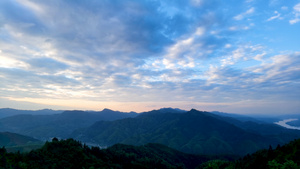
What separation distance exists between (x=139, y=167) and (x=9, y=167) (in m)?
110

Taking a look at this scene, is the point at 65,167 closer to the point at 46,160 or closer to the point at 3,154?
the point at 46,160

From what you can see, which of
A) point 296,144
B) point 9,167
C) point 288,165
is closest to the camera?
point 288,165

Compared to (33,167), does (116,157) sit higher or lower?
lower

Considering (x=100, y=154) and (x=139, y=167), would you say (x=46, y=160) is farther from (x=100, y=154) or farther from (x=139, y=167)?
(x=139, y=167)

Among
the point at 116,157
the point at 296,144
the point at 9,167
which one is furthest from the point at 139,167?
the point at 296,144

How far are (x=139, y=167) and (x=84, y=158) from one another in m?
58.4

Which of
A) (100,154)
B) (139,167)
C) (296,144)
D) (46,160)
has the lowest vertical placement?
(139,167)

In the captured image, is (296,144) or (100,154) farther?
(100,154)

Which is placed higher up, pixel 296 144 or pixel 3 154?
pixel 296 144

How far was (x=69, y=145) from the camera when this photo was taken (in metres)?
165

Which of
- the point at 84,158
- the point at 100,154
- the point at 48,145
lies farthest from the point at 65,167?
the point at 100,154

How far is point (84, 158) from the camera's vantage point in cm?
14288

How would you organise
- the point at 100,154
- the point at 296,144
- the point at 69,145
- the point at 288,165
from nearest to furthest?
1. the point at 288,165
2. the point at 296,144
3. the point at 69,145
4. the point at 100,154

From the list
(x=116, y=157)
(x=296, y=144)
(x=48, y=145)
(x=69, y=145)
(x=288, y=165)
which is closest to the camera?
(x=288, y=165)
